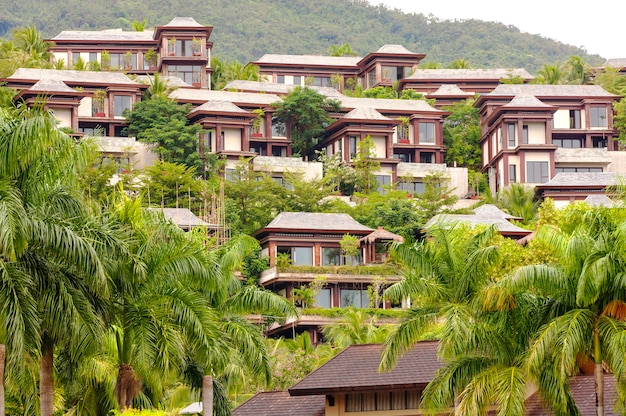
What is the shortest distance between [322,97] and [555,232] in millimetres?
69616

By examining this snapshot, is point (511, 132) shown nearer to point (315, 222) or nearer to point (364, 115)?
point (364, 115)

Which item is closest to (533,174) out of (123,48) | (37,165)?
(123,48)

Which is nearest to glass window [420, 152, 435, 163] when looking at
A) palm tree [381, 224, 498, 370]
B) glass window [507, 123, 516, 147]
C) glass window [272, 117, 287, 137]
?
glass window [507, 123, 516, 147]

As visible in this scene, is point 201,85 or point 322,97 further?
point 201,85

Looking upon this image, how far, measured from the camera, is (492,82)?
404 ft

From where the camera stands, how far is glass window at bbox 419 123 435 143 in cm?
10600

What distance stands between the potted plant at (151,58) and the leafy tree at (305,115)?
1538 centimetres

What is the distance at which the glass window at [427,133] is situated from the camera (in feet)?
348

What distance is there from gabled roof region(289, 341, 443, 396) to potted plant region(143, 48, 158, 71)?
75023 millimetres

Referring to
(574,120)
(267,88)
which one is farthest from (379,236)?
(267,88)

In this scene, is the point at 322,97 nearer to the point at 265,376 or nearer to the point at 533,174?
the point at 533,174

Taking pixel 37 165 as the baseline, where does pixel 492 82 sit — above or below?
above

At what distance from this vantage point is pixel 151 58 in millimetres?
115250

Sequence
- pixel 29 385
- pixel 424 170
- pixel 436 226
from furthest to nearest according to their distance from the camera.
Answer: pixel 424 170 < pixel 436 226 < pixel 29 385
